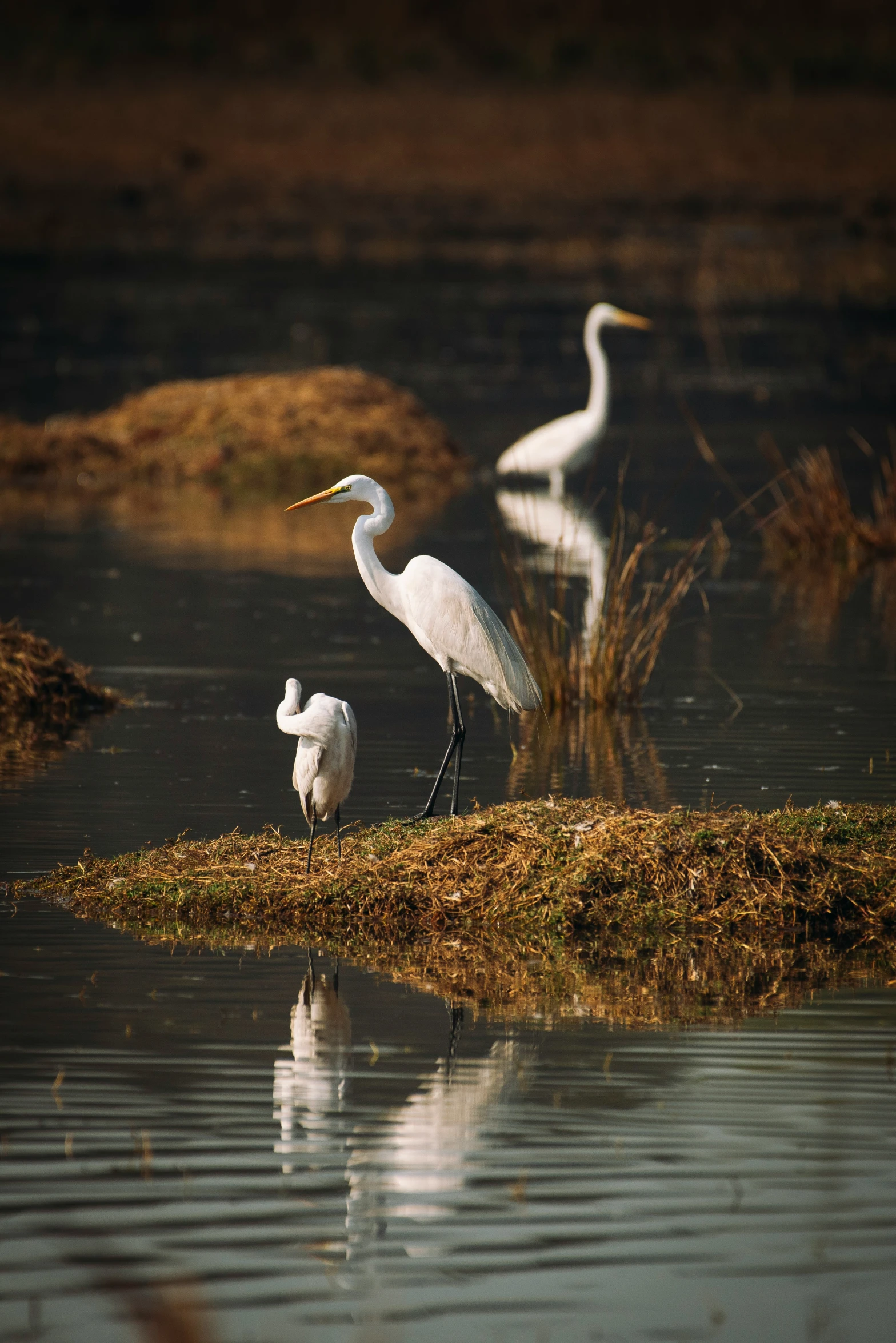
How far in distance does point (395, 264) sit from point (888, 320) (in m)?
13.5

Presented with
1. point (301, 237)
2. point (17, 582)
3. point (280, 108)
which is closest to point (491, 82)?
point (280, 108)

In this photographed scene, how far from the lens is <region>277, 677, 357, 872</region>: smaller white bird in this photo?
7.83m

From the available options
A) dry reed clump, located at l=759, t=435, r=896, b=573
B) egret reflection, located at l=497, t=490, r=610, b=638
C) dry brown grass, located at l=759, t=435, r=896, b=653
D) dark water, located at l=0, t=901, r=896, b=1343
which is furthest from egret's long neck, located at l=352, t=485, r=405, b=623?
dry reed clump, located at l=759, t=435, r=896, b=573

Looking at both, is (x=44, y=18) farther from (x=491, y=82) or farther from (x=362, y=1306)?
(x=362, y=1306)

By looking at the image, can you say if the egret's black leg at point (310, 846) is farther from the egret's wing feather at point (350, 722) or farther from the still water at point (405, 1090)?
the still water at point (405, 1090)

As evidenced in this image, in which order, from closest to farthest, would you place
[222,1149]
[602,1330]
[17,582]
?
[602,1330] → [222,1149] → [17,582]

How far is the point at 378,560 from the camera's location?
904 centimetres

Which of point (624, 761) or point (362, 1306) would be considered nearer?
point (362, 1306)

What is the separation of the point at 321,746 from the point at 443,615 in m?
1.24

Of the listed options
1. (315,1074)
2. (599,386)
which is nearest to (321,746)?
(315,1074)

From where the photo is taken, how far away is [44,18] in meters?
88.2

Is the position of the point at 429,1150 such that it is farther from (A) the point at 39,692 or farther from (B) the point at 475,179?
(B) the point at 475,179

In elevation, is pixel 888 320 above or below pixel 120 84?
below

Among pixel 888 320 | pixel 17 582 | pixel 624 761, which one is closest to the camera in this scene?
pixel 624 761
